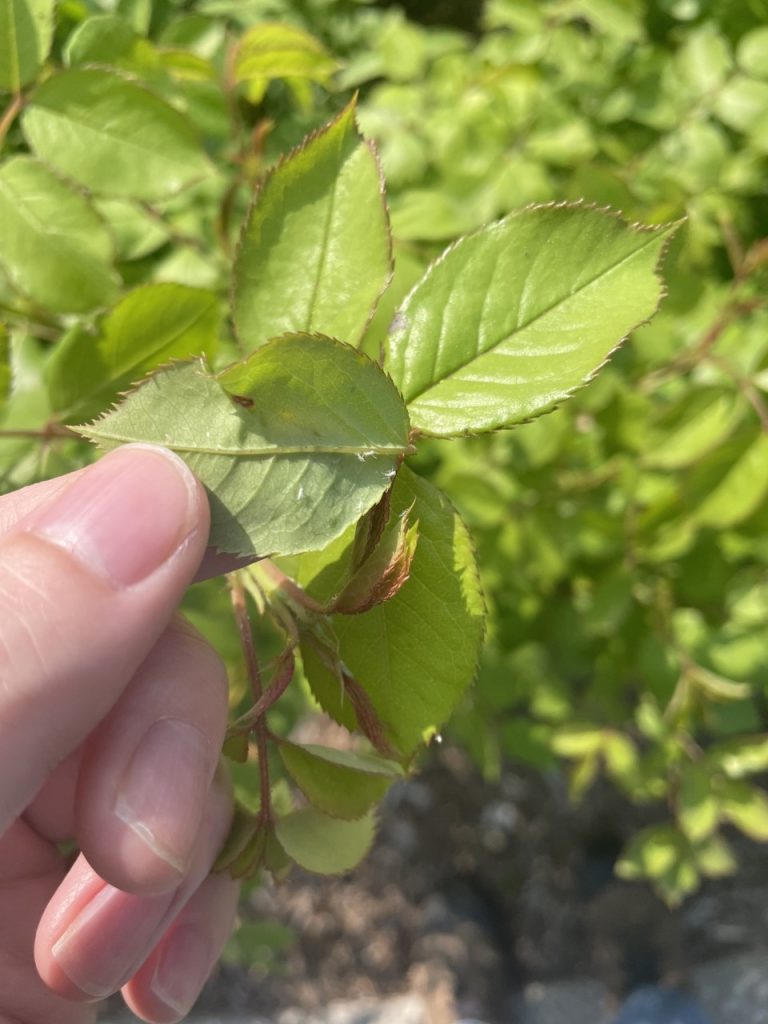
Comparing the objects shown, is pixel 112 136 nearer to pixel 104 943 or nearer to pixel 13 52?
pixel 13 52

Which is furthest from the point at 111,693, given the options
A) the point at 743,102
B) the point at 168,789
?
the point at 743,102

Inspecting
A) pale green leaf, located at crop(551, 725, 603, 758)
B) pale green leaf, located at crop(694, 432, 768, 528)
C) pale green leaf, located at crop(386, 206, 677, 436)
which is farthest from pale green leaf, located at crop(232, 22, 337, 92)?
pale green leaf, located at crop(551, 725, 603, 758)

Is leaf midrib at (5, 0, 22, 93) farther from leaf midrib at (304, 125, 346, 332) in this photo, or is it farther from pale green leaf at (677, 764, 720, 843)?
pale green leaf at (677, 764, 720, 843)

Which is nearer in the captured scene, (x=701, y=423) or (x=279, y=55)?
(x=279, y=55)

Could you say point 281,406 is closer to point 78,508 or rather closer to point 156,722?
point 78,508

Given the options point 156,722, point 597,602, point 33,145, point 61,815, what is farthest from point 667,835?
point 33,145

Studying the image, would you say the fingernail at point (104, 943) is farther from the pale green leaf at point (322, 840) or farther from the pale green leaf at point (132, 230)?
the pale green leaf at point (132, 230)

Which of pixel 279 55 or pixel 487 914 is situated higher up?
pixel 279 55
